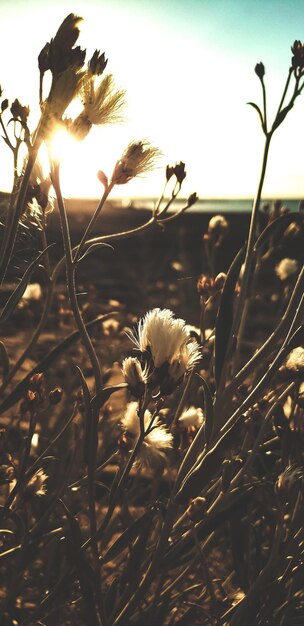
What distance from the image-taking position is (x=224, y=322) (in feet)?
3.34

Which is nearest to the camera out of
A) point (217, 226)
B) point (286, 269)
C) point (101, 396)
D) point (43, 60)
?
point (101, 396)

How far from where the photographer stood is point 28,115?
1.08 meters

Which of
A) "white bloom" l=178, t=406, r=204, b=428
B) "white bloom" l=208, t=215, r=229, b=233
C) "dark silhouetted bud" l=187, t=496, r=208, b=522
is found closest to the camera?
"dark silhouetted bud" l=187, t=496, r=208, b=522

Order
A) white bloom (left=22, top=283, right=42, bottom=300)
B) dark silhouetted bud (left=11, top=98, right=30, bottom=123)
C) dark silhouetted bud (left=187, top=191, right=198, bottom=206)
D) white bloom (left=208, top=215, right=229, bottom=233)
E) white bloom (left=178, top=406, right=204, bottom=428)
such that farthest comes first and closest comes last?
1. white bloom (left=22, top=283, right=42, bottom=300)
2. white bloom (left=208, top=215, right=229, bottom=233)
3. dark silhouetted bud (left=187, top=191, right=198, bottom=206)
4. white bloom (left=178, top=406, right=204, bottom=428)
5. dark silhouetted bud (left=11, top=98, right=30, bottom=123)

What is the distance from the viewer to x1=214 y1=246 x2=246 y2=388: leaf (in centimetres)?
99

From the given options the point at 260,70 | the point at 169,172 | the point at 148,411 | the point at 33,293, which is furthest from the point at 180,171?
the point at 33,293

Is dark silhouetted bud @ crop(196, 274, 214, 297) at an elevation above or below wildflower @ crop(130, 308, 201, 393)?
above

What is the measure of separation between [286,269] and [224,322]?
727 millimetres

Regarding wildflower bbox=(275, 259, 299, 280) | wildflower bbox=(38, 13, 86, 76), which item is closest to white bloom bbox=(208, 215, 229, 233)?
wildflower bbox=(275, 259, 299, 280)

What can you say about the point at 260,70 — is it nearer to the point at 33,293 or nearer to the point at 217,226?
the point at 217,226

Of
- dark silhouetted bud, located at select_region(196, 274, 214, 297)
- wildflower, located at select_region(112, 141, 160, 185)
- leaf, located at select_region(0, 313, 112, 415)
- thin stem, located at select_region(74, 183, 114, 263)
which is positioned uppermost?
wildflower, located at select_region(112, 141, 160, 185)

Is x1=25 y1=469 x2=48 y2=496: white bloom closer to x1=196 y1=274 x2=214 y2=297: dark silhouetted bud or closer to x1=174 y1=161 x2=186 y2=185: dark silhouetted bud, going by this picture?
x1=196 y1=274 x2=214 y2=297: dark silhouetted bud

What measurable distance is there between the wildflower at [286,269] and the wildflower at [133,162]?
0.68m

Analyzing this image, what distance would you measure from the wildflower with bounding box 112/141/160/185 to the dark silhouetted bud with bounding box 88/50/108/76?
111 millimetres
